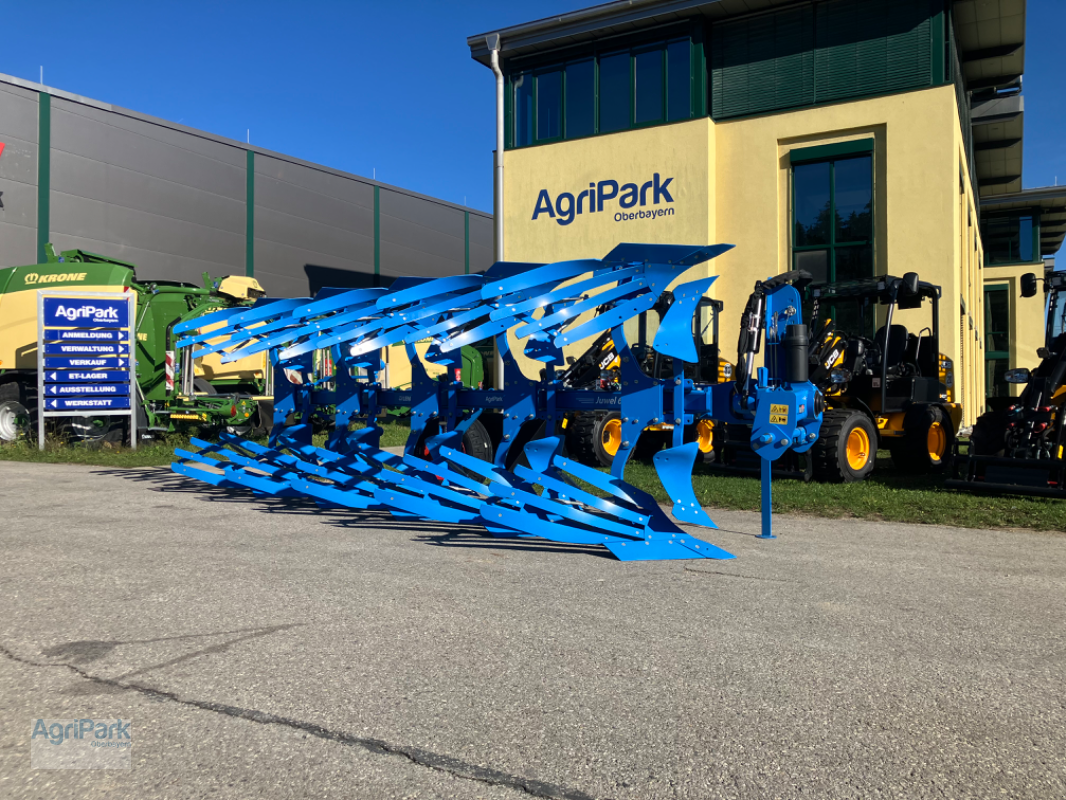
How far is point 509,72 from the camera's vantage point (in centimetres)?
2009

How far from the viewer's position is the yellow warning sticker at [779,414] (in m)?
6.93

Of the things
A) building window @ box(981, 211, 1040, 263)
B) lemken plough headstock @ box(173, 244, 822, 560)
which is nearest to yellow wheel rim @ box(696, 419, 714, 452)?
lemken plough headstock @ box(173, 244, 822, 560)

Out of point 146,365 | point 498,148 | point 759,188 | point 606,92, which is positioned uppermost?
point 606,92

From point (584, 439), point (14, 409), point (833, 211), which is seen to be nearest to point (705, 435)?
point (584, 439)

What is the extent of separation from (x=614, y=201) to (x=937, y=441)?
9.15 meters

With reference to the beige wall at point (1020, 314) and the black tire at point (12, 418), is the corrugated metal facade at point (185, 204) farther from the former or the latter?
the beige wall at point (1020, 314)

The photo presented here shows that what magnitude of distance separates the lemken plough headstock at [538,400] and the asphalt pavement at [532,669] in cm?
60

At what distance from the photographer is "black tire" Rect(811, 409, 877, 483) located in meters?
10.2

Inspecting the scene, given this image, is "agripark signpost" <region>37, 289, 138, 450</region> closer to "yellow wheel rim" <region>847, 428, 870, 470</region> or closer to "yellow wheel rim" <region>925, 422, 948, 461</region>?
"yellow wheel rim" <region>847, 428, 870, 470</region>

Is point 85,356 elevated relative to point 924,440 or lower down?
elevated

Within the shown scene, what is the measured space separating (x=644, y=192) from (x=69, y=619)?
624 inches

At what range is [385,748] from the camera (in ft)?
9.53

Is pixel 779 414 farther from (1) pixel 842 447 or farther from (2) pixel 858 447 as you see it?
(2) pixel 858 447

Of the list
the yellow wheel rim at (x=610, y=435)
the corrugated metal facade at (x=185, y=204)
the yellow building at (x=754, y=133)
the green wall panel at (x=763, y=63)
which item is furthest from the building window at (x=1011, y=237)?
the yellow wheel rim at (x=610, y=435)
